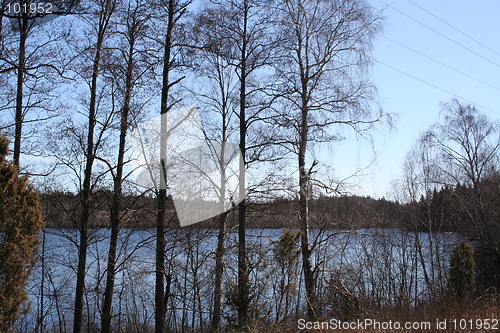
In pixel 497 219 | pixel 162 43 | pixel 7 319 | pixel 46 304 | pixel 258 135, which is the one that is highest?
pixel 162 43

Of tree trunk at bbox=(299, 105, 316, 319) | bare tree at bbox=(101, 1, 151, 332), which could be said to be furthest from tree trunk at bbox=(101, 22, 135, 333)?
tree trunk at bbox=(299, 105, 316, 319)

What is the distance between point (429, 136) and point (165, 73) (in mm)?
19003

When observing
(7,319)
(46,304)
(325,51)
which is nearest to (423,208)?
(325,51)

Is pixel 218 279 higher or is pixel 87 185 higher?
pixel 87 185

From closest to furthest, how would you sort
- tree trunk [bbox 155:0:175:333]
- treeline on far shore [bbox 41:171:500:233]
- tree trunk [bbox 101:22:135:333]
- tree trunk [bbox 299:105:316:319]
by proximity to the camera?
tree trunk [bbox 155:0:175:333] < tree trunk [bbox 101:22:135:333] < tree trunk [bbox 299:105:316:319] < treeline on far shore [bbox 41:171:500:233]

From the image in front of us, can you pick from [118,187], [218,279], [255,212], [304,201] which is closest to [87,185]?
[118,187]

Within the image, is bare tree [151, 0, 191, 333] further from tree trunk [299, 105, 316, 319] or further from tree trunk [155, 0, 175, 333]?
tree trunk [299, 105, 316, 319]

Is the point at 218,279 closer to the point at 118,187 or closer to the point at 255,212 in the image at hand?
the point at 255,212

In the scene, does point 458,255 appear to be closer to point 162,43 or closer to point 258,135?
point 258,135

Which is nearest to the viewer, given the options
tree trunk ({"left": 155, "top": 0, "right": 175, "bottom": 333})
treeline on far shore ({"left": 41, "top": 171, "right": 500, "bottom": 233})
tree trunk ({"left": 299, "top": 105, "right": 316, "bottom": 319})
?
tree trunk ({"left": 155, "top": 0, "right": 175, "bottom": 333})

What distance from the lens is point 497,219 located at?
919 inches

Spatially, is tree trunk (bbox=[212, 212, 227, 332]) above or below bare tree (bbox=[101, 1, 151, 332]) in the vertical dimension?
below

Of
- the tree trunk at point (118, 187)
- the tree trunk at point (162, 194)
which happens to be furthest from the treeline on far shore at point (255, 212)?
the tree trunk at point (162, 194)

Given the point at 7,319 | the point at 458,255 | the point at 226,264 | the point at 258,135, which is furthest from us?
the point at 458,255
